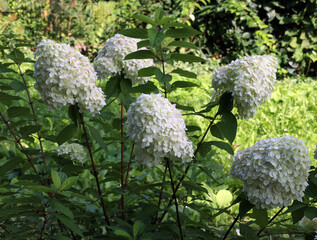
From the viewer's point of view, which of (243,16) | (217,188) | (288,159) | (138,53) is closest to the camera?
(288,159)

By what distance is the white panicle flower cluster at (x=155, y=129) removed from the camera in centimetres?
106

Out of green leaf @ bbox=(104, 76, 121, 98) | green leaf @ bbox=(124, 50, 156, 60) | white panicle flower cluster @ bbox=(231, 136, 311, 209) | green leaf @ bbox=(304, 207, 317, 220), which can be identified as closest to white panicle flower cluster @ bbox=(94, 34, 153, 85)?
green leaf @ bbox=(104, 76, 121, 98)

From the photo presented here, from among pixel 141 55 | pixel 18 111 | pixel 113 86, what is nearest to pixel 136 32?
pixel 141 55

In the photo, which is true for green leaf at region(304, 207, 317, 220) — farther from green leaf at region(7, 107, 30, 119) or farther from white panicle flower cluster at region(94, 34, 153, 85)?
green leaf at region(7, 107, 30, 119)

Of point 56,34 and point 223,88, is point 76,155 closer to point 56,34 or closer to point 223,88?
point 223,88

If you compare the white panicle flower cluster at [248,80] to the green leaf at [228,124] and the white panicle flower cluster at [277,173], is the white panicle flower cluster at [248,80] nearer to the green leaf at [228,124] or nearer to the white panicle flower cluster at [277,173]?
the green leaf at [228,124]

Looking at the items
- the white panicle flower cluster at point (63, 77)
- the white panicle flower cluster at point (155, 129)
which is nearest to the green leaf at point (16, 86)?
the white panicle flower cluster at point (63, 77)

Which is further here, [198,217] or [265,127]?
[265,127]

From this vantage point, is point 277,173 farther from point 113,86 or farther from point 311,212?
point 113,86

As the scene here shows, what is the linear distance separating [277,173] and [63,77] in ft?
2.51

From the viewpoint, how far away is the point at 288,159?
3.45 ft

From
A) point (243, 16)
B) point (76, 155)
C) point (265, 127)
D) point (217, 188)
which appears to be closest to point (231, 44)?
point (243, 16)

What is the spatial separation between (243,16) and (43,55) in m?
5.89

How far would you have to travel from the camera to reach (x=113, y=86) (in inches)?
65.7
